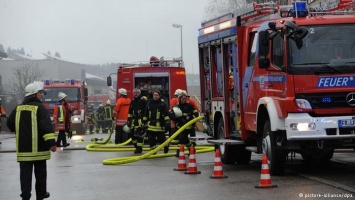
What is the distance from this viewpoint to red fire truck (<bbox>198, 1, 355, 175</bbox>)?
12.2 meters

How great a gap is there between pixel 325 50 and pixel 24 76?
66.7 metres

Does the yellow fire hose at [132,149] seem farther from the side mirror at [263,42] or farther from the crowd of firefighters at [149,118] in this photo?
the side mirror at [263,42]

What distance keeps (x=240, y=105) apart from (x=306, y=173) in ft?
6.65

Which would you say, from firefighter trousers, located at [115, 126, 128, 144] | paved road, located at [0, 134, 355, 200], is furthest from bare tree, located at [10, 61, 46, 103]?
paved road, located at [0, 134, 355, 200]

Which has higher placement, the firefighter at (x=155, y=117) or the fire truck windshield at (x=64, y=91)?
the fire truck windshield at (x=64, y=91)

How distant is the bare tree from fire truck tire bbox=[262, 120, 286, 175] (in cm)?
5788

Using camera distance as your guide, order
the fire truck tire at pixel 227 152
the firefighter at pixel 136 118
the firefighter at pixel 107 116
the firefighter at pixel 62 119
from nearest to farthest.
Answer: the fire truck tire at pixel 227 152 < the firefighter at pixel 136 118 < the firefighter at pixel 62 119 < the firefighter at pixel 107 116

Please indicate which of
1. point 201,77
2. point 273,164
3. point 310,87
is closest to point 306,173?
point 273,164

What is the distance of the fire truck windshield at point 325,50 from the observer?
40.5ft

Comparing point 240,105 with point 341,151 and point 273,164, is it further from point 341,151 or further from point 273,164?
point 341,151

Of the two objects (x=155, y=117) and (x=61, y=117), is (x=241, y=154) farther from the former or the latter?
(x=61, y=117)

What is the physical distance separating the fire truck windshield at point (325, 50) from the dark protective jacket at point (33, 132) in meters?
4.06

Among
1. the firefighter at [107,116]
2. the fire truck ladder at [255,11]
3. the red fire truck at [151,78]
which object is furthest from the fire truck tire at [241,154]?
the firefighter at [107,116]

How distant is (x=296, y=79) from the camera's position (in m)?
12.3
